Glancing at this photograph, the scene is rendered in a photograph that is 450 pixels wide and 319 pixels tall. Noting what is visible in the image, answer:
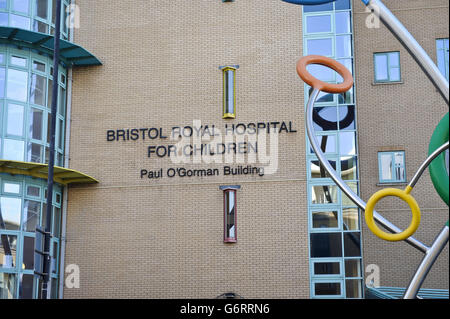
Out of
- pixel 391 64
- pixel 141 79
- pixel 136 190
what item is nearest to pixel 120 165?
pixel 136 190

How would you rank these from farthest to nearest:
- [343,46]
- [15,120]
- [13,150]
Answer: [343,46], [15,120], [13,150]

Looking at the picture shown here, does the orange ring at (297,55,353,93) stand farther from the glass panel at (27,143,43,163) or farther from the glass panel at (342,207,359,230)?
the glass panel at (27,143,43,163)

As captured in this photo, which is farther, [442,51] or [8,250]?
[442,51]

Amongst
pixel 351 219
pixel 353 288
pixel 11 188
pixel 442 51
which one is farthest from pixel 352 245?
pixel 11 188

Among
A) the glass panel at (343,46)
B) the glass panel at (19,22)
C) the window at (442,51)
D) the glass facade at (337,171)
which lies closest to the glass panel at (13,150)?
the glass panel at (19,22)

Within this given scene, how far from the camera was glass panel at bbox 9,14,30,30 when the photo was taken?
77.0 ft

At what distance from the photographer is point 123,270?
23.5 meters

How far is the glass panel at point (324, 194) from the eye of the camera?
2325cm

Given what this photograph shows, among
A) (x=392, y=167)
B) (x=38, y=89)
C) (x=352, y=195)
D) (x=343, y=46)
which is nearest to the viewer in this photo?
(x=352, y=195)

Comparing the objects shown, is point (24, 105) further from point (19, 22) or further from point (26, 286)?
point (26, 286)

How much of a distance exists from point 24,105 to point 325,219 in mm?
10335

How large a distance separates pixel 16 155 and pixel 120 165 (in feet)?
11.4

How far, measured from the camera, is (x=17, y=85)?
2328 cm

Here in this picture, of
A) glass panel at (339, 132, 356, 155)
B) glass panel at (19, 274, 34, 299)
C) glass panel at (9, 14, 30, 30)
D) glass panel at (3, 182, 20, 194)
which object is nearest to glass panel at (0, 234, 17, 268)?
glass panel at (19, 274, 34, 299)
